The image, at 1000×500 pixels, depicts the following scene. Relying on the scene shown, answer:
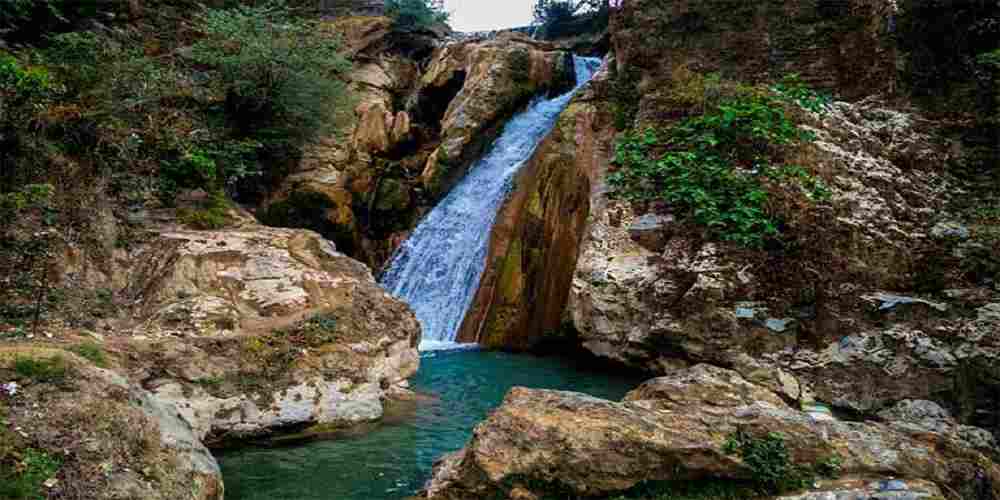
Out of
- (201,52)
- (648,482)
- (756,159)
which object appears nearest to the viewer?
(648,482)

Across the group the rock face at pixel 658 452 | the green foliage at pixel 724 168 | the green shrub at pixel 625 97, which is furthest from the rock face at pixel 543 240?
the rock face at pixel 658 452

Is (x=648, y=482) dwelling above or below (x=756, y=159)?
below

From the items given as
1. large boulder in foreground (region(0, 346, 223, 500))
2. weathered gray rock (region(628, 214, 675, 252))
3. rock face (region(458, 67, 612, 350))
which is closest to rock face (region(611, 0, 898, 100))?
rock face (region(458, 67, 612, 350))

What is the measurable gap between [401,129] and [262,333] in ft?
44.6

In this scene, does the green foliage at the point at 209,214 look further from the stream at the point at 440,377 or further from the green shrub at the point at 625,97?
the green shrub at the point at 625,97

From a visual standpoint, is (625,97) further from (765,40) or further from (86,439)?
(86,439)

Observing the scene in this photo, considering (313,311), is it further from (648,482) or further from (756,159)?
(756,159)

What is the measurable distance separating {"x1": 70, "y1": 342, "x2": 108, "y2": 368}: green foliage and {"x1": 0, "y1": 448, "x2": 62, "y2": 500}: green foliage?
1846 mm

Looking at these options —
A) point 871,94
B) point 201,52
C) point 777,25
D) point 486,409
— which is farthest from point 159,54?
point 871,94

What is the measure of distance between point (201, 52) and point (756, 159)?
11.5 meters

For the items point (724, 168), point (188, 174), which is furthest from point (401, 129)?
point (724, 168)

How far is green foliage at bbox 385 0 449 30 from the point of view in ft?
78.5

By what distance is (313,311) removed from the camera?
7477 mm

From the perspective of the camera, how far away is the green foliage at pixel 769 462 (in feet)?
13.2
